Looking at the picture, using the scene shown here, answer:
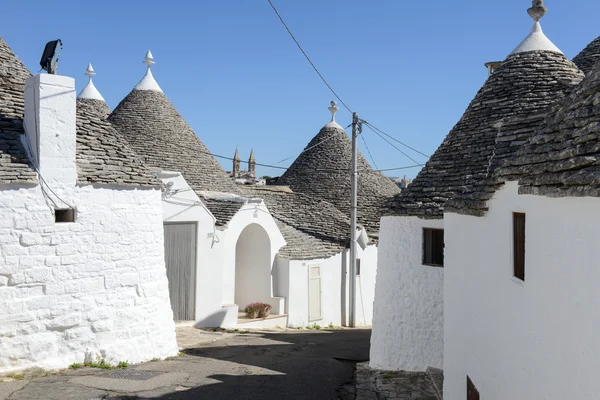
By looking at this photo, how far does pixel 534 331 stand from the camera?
192 inches

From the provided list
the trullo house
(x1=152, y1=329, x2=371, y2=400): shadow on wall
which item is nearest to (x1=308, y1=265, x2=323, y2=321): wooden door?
(x1=152, y1=329, x2=371, y2=400): shadow on wall

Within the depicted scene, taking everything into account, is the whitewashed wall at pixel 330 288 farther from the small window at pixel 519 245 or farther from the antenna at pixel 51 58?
the small window at pixel 519 245

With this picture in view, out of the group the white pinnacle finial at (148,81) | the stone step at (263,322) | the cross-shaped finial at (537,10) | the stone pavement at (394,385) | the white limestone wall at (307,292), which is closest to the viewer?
the stone pavement at (394,385)

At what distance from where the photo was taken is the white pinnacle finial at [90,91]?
20.9 metres

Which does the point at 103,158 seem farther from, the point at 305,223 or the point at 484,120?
the point at 305,223

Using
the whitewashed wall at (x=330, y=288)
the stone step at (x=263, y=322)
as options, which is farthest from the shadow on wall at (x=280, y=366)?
the whitewashed wall at (x=330, y=288)

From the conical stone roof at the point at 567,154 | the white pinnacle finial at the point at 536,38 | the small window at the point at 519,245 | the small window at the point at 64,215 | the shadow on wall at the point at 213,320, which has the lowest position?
the shadow on wall at the point at 213,320

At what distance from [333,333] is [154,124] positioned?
802 centimetres

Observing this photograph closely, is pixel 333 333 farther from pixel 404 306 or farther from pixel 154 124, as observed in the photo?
pixel 154 124

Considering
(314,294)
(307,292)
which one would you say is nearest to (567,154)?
A: (307,292)

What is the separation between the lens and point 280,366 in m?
10.8

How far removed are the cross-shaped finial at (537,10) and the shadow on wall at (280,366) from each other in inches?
271

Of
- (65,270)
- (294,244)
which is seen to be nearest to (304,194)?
(294,244)

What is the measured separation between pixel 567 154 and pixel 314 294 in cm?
1356
